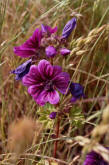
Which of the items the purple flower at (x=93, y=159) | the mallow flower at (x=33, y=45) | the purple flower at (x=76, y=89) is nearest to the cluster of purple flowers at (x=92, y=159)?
the purple flower at (x=93, y=159)

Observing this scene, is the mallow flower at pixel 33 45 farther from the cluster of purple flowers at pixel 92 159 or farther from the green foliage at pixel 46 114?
the cluster of purple flowers at pixel 92 159

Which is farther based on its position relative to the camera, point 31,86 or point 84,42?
point 31,86

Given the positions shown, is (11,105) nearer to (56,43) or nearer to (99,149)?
(56,43)

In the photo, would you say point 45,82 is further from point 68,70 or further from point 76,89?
point 68,70

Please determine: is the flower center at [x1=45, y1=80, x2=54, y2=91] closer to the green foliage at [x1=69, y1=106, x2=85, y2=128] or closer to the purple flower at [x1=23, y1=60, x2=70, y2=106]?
the purple flower at [x1=23, y1=60, x2=70, y2=106]

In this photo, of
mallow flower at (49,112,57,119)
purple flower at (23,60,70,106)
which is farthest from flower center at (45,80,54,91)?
mallow flower at (49,112,57,119)

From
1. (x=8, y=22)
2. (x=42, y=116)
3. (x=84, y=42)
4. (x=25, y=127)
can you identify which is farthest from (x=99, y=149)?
(x=8, y=22)
